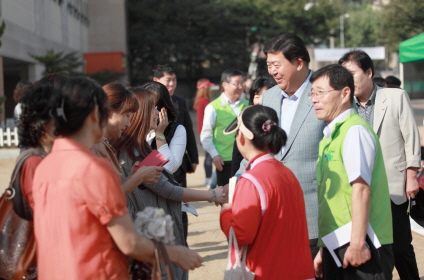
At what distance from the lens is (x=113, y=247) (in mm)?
2037

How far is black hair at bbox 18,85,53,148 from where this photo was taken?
2.14m

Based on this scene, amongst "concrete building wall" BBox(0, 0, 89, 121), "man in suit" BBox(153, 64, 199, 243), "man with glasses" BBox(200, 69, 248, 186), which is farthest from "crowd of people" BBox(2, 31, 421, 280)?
"concrete building wall" BBox(0, 0, 89, 121)

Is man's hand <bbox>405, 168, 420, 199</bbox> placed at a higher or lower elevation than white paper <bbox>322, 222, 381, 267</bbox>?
higher

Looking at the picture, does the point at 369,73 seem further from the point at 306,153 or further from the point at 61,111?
the point at 61,111

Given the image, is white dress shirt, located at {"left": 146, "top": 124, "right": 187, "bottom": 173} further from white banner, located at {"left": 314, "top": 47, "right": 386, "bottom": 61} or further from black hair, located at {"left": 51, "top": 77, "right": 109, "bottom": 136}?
white banner, located at {"left": 314, "top": 47, "right": 386, "bottom": 61}

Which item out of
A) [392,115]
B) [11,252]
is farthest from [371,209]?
[11,252]

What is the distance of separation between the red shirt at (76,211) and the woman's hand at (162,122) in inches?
68.6

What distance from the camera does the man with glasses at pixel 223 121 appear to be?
6473 millimetres

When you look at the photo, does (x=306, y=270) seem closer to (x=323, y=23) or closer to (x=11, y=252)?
(x=11, y=252)

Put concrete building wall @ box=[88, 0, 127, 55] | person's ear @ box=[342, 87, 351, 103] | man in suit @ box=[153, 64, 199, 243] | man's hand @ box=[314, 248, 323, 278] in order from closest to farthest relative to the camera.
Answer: person's ear @ box=[342, 87, 351, 103] → man's hand @ box=[314, 248, 323, 278] → man in suit @ box=[153, 64, 199, 243] → concrete building wall @ box=[88, 0, 127, 55]

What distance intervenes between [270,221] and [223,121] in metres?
4.19

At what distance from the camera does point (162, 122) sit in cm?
379

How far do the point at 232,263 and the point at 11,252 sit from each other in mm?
1048

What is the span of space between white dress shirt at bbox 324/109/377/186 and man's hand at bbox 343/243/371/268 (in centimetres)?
35
